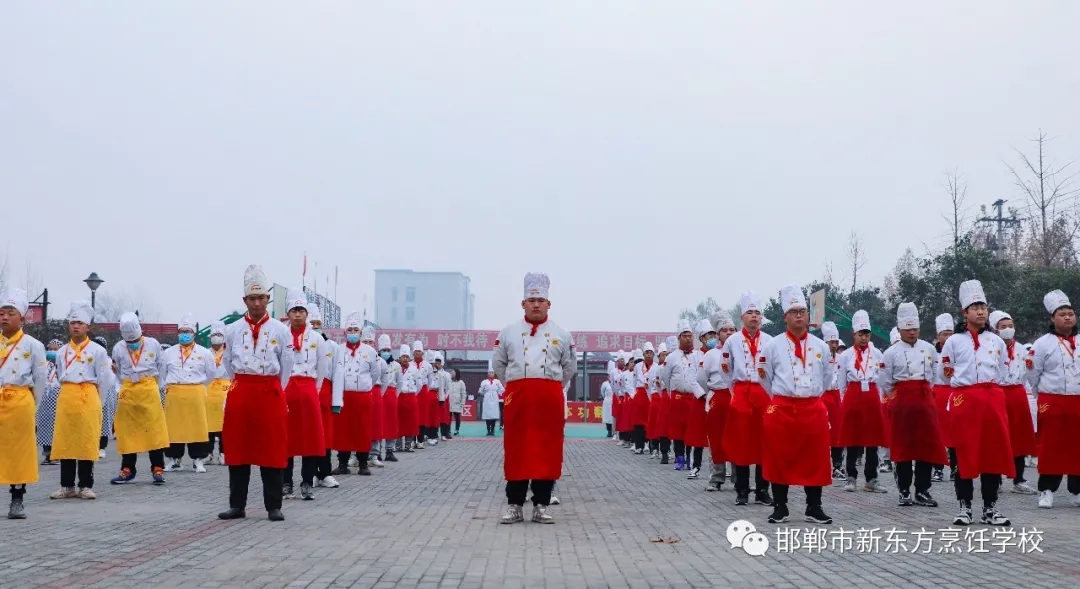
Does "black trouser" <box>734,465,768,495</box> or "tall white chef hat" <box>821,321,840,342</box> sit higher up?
"tall white chef hat" <box>821,321,840,342</box>

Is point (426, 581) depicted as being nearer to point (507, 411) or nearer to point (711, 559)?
point (711, 559)

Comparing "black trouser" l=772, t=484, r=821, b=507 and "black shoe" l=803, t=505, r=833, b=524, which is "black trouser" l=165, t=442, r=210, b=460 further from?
"black shoe" l=803, t=505, r=833, b=524

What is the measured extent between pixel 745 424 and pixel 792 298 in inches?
93.4

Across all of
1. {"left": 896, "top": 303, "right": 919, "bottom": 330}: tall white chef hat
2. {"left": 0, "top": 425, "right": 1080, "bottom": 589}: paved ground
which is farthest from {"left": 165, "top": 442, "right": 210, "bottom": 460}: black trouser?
{"left": 896, "top": 303, "right": 919, "bottom": 330}: tall white chef hat

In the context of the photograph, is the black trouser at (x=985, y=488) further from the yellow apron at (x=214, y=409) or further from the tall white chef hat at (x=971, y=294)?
the yellow apron at (x=214, y=409)

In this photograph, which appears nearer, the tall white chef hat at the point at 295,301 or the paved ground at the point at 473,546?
the paved ground at the point at 473,546

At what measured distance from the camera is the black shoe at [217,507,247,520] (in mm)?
10461

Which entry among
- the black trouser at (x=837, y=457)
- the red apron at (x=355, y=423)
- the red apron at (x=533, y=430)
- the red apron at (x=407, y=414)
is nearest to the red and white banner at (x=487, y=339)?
the red apron at (x=407, y=414)

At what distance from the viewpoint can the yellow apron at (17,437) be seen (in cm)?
1059

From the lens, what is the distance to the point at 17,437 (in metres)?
10.7

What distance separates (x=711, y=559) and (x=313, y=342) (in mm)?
6290

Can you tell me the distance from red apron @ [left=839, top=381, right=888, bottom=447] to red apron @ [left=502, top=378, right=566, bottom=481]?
17.8ft

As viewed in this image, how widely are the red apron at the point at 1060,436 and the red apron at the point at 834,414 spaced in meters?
3.10

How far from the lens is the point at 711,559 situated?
26.3 feet
